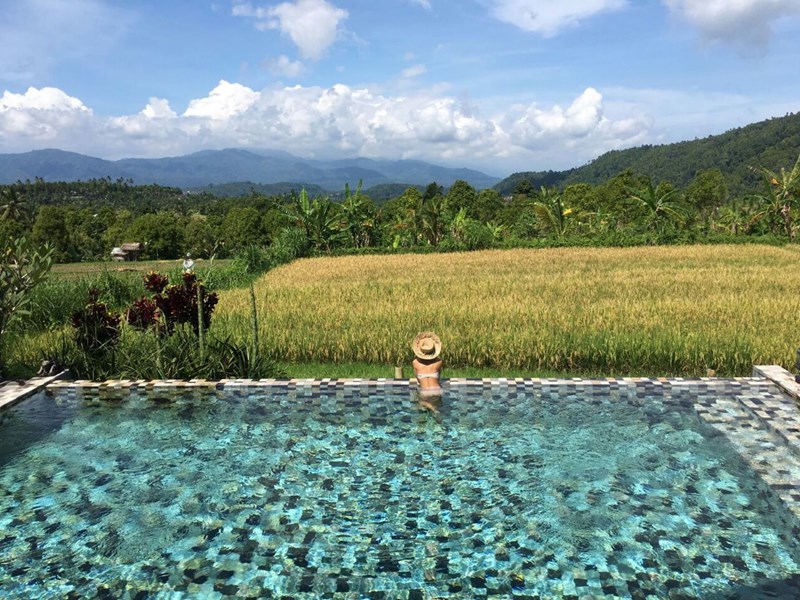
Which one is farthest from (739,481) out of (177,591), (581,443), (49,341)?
(49,341)

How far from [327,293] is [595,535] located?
10944 millimetres

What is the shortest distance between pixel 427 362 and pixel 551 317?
4.09 meters

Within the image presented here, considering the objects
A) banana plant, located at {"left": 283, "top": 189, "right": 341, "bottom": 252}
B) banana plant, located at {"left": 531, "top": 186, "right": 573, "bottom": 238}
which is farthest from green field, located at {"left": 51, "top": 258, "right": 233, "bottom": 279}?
banana plant, located at {"left": 531, "top": 186, "right": 573, "bottom": 238}

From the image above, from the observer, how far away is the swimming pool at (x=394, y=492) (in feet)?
13.3

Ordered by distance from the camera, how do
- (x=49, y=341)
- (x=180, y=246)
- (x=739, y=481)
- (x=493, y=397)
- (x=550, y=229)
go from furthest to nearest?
(x=180, y=246), (x=550, y=229), (x=49, y=341), (x=493, y=397), (x=739, y=481)

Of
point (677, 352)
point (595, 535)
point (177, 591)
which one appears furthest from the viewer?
point (677, 352)

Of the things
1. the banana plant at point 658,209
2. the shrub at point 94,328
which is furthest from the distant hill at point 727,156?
the shrub at point 94,328

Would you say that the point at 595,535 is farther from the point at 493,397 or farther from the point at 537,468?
the point at 493,397

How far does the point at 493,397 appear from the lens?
7.49 meters

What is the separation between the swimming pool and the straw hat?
0.69 metres

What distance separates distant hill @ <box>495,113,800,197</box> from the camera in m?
83.6

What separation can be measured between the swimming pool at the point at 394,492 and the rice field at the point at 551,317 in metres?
1.14

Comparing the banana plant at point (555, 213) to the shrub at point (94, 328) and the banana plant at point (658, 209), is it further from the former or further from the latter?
the shrub at point (94, 328)

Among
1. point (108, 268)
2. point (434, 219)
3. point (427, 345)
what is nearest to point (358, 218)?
point (434, 219)
